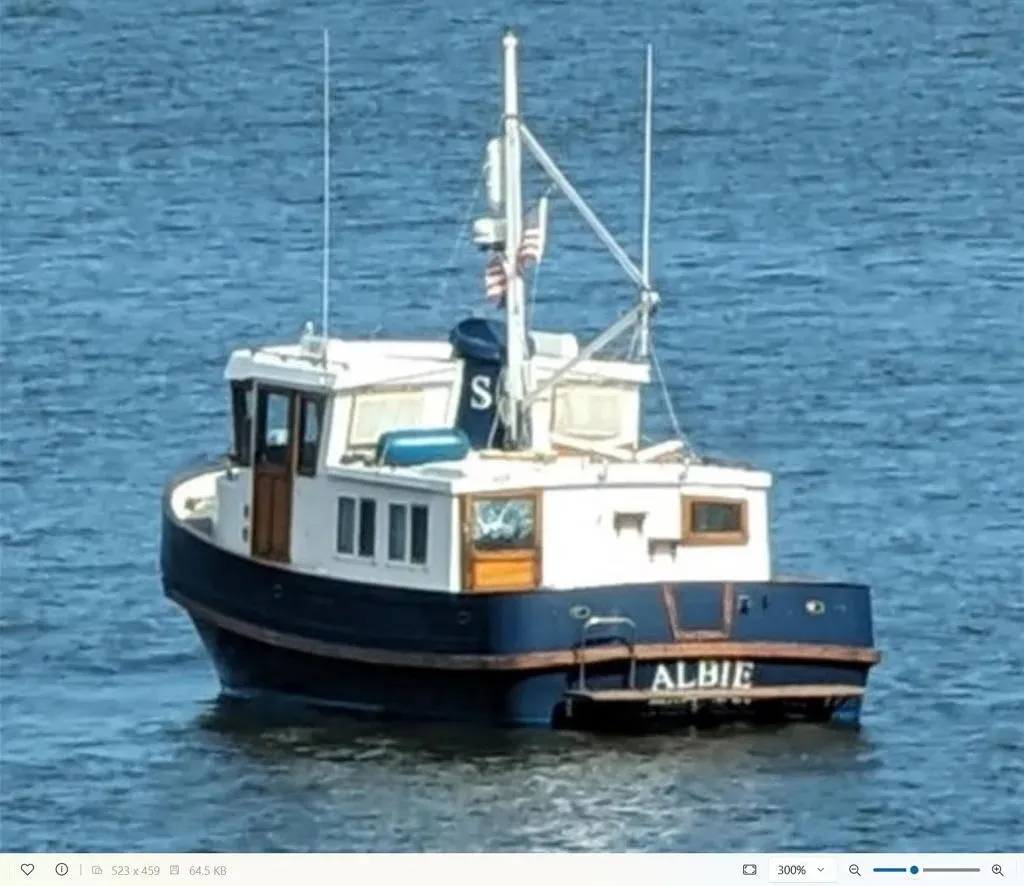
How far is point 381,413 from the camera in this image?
114 ft

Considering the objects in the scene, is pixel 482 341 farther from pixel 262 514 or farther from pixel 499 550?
pixel 499 550

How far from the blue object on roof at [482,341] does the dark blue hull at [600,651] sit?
6.08 ft

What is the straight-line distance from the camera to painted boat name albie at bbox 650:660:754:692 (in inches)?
1309

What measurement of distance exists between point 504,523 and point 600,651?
1.02 m

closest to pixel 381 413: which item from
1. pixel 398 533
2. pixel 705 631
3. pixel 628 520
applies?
pixel 398 533

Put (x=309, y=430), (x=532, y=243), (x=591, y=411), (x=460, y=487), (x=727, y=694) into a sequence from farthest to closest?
(x=591, y=411) < (x=532, y=243) < (x=309, y=430) < (x=460, y=487) < (x=727, y=694)

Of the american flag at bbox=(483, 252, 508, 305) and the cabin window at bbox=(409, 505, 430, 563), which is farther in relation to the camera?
the american flag at bbox=(483, 252, 508, 305)

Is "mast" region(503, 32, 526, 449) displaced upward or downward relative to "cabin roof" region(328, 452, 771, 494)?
upward

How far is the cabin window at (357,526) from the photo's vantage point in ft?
112

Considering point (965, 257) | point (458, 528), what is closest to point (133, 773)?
point (458, 528)

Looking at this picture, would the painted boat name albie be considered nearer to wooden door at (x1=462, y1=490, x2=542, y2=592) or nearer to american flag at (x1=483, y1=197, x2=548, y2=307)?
wooden door at (x1=462, y1=490, x2=542, y2=592)

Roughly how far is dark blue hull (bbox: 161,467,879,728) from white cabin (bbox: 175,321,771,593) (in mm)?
266
